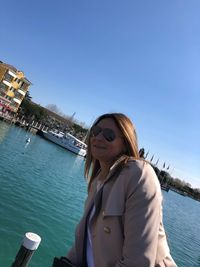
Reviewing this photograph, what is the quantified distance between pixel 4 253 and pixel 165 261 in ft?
32.3

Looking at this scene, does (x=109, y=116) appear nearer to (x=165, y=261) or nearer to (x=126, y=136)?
(x=126, y=136)

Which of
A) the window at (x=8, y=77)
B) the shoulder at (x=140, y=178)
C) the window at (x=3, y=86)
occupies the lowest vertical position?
the shoulder at (x=140, y=178)

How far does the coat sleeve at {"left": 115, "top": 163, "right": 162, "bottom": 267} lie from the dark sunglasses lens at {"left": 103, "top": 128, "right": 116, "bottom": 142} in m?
0.58

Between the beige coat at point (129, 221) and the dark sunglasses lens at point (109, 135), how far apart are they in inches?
10.6

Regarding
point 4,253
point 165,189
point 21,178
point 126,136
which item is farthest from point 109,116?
point 165,189

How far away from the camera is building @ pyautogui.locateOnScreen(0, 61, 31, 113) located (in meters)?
87.3

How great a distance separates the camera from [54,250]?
13.4 metres

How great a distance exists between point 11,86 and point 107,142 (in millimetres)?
92496

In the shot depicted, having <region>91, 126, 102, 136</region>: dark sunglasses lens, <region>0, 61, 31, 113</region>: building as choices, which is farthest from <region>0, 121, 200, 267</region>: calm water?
<region>0, 61, 31, 113</region>: building

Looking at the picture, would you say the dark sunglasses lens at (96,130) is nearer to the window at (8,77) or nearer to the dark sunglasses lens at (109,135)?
the dark sunglasses lens at (109,135)

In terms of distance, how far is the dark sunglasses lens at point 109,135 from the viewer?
285 cm

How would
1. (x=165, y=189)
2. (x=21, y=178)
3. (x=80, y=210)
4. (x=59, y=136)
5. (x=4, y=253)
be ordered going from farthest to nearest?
1. (x=165, y=189)
2. (x=59, y=136)
3. (x=21, y=178)
4. (x=80, y=210)
5. (x=4, y=253)

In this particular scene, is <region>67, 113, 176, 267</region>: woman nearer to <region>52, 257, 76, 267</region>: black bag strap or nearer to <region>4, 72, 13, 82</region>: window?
<region>52, 257, 76, 267</region>: black bag strap

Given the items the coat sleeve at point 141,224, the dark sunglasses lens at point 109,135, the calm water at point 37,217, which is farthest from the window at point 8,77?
the coat sleeve at point 141,224
